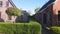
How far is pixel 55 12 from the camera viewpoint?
24828mm

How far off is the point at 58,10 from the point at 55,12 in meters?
0.53

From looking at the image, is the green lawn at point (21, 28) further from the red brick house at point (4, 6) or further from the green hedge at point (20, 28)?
the red brick house at point (4, 6)

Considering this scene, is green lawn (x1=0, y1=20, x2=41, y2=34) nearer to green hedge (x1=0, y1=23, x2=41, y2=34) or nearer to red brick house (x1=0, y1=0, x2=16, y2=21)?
green hedge (x1=0, y1=23, x2=41, y2=34)

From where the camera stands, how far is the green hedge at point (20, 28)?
61.3 feet

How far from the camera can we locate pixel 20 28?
1886cm

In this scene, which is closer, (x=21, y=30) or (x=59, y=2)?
(x=21, y=30)

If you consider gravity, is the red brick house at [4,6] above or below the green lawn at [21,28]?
above

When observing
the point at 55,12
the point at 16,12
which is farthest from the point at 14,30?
the point at 16,12

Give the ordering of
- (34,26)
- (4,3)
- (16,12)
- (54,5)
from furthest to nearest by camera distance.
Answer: (4,3), (16,12), (54,5), (34,26)

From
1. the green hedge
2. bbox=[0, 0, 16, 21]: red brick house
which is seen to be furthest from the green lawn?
bbox=[0, 0, 16, 21]: red brick house

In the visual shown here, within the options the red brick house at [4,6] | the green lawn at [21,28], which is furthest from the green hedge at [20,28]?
the red brick house at [4,6]

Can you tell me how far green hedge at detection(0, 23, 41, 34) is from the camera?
18672 millimetres

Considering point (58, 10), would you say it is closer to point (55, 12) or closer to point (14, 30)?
point (55, 12)

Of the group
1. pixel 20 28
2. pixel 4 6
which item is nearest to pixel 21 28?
pixel 20 28
